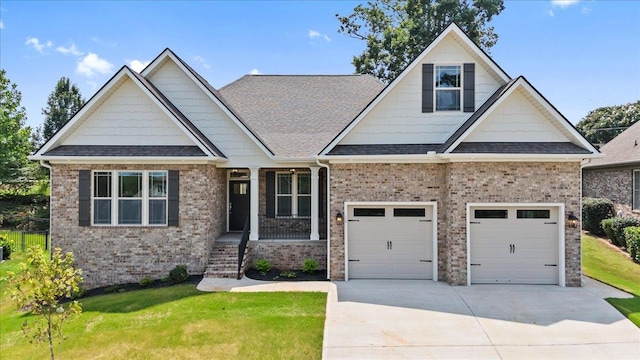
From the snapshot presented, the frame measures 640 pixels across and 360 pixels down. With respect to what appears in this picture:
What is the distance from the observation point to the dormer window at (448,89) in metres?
11.2

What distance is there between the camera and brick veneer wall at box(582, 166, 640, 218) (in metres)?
16.0

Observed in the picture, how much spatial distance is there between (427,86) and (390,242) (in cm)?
493

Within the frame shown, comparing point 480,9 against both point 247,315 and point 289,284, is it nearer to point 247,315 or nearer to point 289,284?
point 289,284

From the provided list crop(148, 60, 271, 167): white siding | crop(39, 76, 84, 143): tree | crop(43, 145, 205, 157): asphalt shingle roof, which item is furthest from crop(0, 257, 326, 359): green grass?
crop(39, 76, 84, 143): tree

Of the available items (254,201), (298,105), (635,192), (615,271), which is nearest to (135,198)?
(254,201)

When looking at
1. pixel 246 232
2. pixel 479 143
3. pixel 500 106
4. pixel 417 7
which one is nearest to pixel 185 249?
pixel 246 232

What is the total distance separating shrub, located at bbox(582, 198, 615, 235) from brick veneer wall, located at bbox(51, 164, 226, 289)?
1702 cm

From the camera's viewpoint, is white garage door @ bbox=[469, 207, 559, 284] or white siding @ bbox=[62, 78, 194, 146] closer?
white garage door @ bbox=[469, 207, 559, 284]

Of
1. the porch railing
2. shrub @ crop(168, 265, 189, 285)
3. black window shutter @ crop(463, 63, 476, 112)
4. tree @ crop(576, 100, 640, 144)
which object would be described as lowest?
shrub @ crop(168, 265, 189, 285)

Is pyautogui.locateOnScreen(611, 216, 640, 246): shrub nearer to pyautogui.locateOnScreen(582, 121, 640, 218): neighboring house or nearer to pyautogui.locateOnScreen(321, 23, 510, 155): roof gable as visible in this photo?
pyautogui.locateOnScreen(582, 121, 640, 218): neighboring house

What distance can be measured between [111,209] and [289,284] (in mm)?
6090

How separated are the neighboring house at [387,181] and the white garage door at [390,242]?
0.03 m

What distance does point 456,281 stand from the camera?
10.4 m

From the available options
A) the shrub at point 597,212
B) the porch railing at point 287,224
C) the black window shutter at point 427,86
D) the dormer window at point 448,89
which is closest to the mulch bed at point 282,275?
the porch railing at point 287,224
